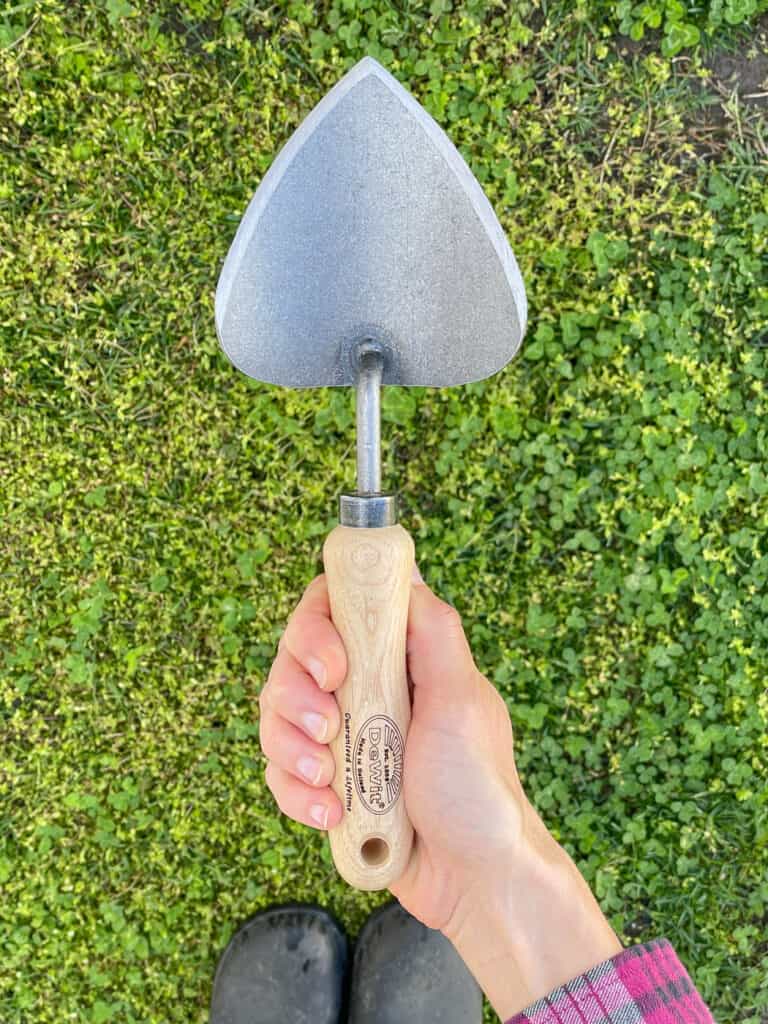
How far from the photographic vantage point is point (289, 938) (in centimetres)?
175

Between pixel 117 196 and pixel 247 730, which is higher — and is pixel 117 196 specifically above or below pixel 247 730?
above

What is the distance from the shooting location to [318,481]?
5.75 ft

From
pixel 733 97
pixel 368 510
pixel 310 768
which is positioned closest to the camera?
pixel 368 510

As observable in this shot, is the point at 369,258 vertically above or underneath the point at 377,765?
above

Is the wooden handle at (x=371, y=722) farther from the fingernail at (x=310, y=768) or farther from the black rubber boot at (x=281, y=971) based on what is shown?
the black rubber boot at (x=281, y=971)

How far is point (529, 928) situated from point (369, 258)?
3.62ft

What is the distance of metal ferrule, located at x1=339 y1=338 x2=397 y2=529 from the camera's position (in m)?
1.15

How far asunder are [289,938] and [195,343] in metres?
1.32

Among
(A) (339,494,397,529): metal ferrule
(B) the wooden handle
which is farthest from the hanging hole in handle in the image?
(A) (339,494,397,529): metal ferrule

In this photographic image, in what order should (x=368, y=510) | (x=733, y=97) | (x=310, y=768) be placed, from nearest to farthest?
(x=368, y=510) < (x=310, y=768) < (x=733, y=97)

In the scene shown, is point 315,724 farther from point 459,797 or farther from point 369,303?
point 369,303

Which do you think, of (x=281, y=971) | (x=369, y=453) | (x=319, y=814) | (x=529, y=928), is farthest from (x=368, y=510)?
(x=281, y=971)

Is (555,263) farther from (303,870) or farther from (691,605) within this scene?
(303,870)

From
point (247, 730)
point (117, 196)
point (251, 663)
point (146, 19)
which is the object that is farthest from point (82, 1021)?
point (146, 19)
